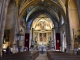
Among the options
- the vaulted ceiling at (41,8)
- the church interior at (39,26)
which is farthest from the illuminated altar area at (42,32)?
the vaulted ceiling at (41,8)

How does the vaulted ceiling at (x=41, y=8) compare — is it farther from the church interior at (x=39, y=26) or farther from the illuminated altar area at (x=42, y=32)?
the illuminated altar area at (x=42, y=32)

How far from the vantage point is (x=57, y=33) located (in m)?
24.0

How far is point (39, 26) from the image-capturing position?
2992 centimetres

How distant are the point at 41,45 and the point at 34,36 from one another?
2.54m

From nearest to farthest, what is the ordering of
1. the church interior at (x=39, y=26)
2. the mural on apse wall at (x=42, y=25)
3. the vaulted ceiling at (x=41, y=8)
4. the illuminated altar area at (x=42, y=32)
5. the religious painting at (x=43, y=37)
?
the church interior at (x=39, y=26), the vaulted ceiling at (x=41, y=8), the illuminated altar area at (x=42, y=32), the religious painting at (x=43, y=37), the mural on apse wall at (x=42, y=25)

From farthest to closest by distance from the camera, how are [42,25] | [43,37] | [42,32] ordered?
[42,25]
[42,32]
[43,37]

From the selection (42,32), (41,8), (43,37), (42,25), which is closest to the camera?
(41,8)

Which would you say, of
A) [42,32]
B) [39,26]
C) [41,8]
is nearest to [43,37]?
[42,32]

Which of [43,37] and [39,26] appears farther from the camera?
[39,26]

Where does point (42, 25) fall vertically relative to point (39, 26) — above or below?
above

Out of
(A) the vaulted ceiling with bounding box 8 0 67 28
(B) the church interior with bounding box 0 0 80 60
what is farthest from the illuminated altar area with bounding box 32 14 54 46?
(A) the vaulted ceiling with bounding box 8 0 67 28

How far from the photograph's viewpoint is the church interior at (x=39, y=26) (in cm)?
1214

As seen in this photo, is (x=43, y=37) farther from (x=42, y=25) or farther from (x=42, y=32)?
(x=42, y=25)

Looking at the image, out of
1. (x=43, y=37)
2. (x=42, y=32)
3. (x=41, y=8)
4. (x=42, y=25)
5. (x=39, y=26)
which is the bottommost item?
(x=43, y=37)
